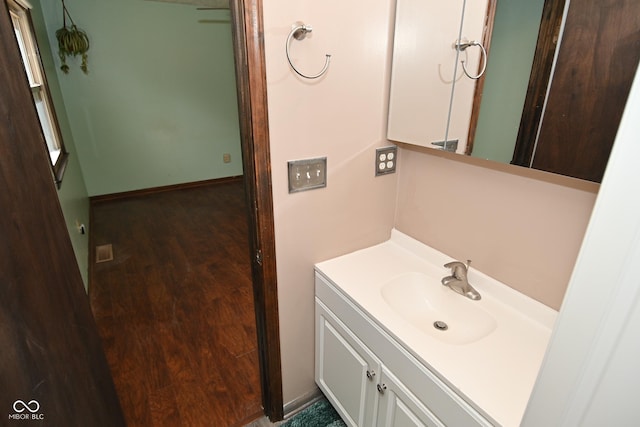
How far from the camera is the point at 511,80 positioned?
1.08 metres

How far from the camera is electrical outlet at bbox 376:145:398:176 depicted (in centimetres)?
151

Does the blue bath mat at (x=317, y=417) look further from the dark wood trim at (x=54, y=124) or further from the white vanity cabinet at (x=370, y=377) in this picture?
the dark wood trim at (x=54, y=124)

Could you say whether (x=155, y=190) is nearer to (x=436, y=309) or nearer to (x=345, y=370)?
(x=345, y=370)

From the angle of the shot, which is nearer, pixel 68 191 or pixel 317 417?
pixel 317 417

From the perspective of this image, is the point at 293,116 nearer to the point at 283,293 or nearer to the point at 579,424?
the point at 283,293

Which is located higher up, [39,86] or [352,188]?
[39,86]

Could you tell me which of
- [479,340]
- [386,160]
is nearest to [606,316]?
[479,340]

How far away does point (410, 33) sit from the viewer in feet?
4.22

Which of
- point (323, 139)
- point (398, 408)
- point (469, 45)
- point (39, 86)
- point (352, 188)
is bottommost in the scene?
point (398, 408)

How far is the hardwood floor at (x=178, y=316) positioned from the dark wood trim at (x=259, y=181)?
0.38m

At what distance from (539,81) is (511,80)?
0.10m

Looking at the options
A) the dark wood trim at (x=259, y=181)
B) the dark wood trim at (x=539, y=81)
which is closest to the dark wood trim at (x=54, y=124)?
the dark wood trim at (x=259, y=181)

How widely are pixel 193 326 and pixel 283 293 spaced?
1.14 metres

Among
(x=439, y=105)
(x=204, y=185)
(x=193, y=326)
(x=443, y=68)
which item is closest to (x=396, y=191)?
(x=439, y=105)
